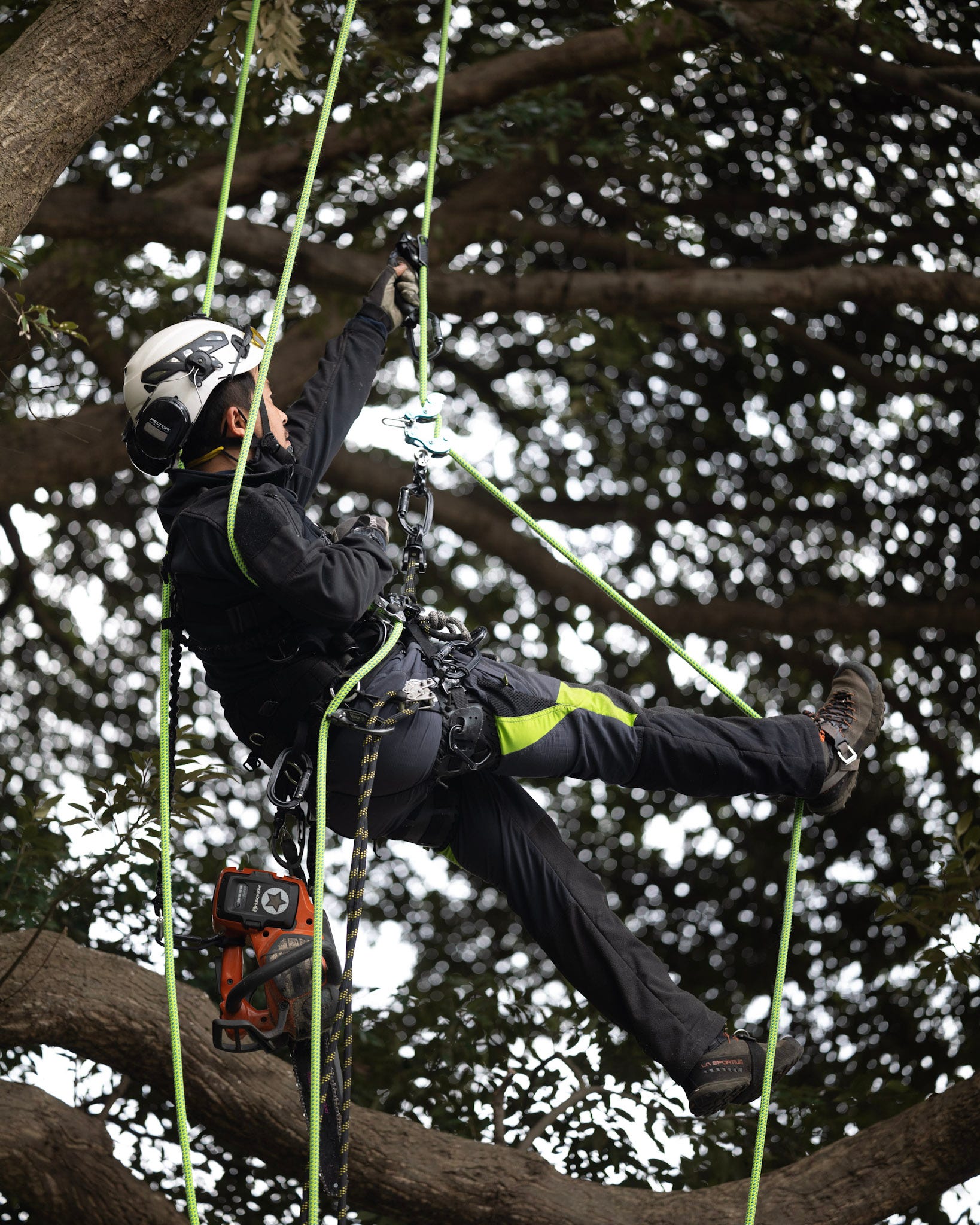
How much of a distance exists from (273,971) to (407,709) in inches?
21.7

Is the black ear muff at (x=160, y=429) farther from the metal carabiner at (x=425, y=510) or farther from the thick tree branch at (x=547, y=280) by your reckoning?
the thick tree branch at (x=547, y=280)

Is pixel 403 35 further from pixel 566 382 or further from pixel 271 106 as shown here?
pixel 566 382

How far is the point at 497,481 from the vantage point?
299 inches

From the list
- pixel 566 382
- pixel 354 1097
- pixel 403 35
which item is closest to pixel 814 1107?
pixel 354 1097

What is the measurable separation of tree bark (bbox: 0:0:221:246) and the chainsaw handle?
1502 mm

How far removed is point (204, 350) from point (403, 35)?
383 cm

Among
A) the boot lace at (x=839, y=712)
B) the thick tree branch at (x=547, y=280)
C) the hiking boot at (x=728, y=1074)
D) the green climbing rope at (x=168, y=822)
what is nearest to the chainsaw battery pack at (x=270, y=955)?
the green climbing rope at (x=168, y=822)

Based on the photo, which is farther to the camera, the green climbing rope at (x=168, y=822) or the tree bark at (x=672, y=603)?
the tree bark at (x=672, y=603)

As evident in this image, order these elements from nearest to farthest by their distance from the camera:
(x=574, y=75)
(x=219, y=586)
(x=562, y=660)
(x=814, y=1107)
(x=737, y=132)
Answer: (x=219, y=586)
(x=814, y=1107)
(x=574, y=75)
(x=737, y=132)
(x=562, y=660)

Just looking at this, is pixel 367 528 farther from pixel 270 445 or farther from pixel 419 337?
pixel 419 337

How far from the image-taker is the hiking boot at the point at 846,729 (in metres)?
3.09

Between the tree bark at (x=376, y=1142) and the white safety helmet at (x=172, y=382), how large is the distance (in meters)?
1.74

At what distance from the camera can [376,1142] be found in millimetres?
3900

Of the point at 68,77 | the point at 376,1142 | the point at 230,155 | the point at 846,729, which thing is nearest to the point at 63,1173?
the point at 376,1142
